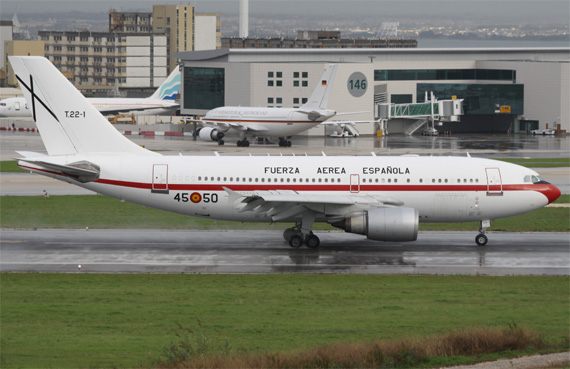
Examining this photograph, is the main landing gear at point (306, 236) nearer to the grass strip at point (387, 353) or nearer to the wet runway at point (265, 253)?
the wet runway at point (265, 253)

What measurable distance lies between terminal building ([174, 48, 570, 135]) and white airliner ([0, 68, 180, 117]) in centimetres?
855

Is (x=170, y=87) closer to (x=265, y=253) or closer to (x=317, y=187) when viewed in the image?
Result: (x=317, y=187)

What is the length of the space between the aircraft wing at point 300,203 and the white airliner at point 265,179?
0.11 metres

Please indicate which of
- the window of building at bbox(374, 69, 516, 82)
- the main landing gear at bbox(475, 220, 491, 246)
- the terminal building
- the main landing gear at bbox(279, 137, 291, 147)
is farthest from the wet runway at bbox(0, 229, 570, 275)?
the window of building at bbox(374, 69, 516, 82)

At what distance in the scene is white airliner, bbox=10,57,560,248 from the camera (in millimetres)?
42094

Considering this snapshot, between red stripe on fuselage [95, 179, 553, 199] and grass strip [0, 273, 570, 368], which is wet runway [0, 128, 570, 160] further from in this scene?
grass strip [0, 273, 570, 368]

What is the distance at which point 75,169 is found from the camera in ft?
137

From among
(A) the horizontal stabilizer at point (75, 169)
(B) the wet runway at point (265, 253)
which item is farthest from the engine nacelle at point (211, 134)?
(A) the horizontal stabilizer at point (75, 169)

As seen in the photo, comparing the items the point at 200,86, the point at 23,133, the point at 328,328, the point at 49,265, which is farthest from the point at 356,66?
the point at 328,328

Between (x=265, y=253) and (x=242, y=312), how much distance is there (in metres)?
12.3

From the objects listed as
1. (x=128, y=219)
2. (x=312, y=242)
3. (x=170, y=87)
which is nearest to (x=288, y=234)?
(x=312, y=242)

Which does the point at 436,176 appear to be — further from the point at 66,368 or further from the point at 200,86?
the point at 200,86

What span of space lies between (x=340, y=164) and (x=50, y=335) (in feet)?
68.1

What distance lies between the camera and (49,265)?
37281 mm
